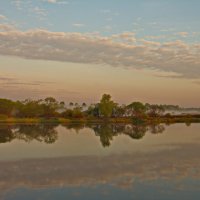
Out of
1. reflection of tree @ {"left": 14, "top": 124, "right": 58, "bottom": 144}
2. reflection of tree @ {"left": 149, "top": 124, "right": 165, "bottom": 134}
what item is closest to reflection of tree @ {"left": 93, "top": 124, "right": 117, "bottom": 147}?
reflection of tree @ {"left": 14, "top": 124, "right": 58, "bottom": 144}

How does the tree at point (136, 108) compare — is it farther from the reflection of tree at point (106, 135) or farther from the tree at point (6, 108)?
the reflection of tree at point (106, 135)

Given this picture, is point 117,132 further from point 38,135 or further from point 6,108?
point 6,108

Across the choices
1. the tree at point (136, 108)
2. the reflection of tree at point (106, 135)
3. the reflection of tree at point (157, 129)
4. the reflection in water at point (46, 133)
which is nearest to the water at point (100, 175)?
the reflection of tree at point (106, 135)

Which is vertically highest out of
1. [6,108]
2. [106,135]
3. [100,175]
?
[6,108]

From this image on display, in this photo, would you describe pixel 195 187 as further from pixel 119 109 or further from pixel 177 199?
pixel 119 109

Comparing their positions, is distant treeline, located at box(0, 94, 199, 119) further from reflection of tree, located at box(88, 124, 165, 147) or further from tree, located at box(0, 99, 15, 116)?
reflection of tree, located at box(88, 124, 165, 147)

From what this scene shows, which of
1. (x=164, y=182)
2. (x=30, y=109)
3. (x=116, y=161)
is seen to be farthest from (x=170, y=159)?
(x=30, y=109)

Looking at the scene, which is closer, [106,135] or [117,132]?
[106,135]

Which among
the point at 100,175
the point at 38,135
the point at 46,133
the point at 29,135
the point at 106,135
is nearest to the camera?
the point at 100,175

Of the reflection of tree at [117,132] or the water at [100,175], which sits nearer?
the water at [100,175]

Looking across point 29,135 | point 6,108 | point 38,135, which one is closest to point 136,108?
point 6,108

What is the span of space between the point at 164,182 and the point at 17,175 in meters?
5.13

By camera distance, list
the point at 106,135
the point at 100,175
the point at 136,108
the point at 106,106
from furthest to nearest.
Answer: the point at 136,108
the point at 106,106
the point at 106,135
the point at 100,175

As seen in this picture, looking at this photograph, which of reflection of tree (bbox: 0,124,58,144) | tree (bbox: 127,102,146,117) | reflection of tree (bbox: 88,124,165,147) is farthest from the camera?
tree (bbox: 127,102,146,117)
